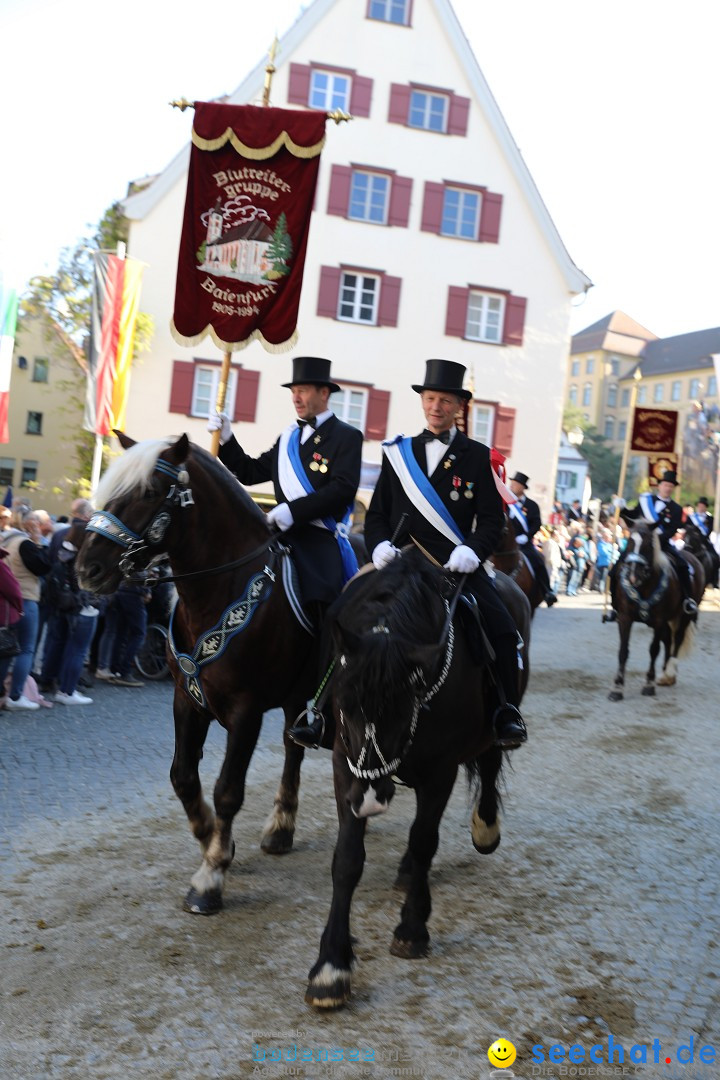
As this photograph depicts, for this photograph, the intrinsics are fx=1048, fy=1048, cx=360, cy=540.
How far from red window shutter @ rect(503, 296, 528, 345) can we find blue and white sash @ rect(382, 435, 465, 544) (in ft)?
86.8

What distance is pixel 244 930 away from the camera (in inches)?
194

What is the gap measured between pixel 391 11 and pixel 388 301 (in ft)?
27.3

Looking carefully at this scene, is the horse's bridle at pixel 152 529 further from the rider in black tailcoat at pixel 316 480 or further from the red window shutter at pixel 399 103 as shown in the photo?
the red window shutter at pixel 399 103

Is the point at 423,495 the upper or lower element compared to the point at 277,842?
upper

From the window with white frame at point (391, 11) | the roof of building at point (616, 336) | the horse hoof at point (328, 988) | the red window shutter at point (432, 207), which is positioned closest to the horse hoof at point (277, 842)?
the horse hoof at point (328, 988)

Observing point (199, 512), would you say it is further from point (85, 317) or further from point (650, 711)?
point (85, 317)

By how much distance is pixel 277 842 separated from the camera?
20.1 ft

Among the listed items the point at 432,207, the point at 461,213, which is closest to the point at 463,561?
the point at 432,207

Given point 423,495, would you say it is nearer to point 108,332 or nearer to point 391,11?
point 108,332

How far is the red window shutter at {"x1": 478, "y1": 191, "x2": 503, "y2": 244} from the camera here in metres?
30.8

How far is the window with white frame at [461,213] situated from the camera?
3062cm

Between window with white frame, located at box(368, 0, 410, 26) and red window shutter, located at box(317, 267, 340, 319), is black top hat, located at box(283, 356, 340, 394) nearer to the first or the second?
red window shutter, located at box(317, 267, 340, 319)

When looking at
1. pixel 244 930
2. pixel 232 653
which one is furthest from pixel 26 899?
pixel 232 653

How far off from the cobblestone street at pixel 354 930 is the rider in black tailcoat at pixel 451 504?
1.07 metres
